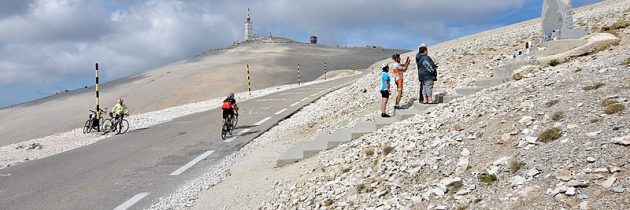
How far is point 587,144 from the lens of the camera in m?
5.77

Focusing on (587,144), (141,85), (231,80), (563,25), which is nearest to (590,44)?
(563,25)

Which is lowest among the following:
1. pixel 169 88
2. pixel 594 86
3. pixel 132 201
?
pixel 132 201

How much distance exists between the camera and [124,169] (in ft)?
39.2

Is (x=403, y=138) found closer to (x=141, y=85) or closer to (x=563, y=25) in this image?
(x=563, y=25)

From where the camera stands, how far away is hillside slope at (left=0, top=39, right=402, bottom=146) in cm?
3509

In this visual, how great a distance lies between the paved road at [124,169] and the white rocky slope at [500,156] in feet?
12.0

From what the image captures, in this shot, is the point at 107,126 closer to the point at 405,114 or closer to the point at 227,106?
the point at 227,106

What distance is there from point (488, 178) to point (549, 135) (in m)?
1.29

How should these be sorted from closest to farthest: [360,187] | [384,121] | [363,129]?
[360,187]
[363,129]
[384,121]

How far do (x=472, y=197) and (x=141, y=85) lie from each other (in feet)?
152

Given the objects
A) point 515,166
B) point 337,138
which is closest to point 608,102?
point 515,166

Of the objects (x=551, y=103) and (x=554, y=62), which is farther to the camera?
(x=554, y=62)

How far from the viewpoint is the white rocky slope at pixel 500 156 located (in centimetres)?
511

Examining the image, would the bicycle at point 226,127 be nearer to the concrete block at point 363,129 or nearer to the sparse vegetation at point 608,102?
the concrete block at point 363,129
